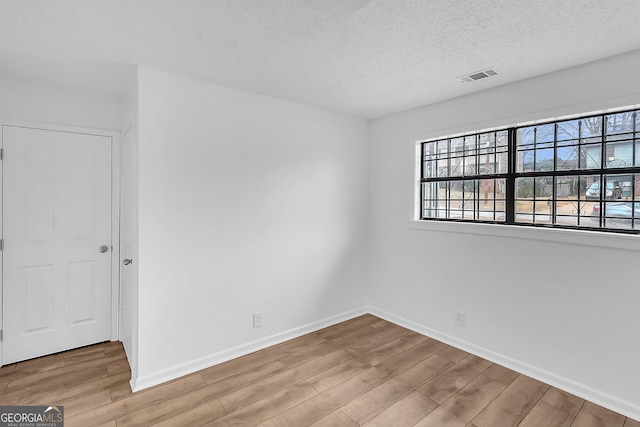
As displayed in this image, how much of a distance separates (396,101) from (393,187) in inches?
39.0

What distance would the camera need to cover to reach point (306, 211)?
3.42 metres

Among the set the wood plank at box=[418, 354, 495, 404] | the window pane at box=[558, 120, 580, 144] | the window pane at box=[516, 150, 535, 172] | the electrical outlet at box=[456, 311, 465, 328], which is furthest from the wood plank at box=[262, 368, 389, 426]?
the window pane at box=[558, 120, 580, 144]

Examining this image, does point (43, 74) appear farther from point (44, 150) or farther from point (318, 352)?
point (318, 352)

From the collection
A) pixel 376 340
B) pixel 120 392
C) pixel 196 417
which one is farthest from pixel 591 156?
pixel 120 392

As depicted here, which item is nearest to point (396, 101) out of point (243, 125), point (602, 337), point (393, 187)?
point (393, 187)

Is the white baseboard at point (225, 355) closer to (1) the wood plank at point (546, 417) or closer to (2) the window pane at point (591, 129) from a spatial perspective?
(1) the wood plank at point (546, 417)

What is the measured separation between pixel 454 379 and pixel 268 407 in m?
1.51

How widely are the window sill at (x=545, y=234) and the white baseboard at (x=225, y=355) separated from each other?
63.0 inches

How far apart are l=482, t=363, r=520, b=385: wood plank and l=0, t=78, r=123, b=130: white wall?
4133 mm

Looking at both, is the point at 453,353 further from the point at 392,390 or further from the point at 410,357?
the point at 392,390

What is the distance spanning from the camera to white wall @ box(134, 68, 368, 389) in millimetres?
2459

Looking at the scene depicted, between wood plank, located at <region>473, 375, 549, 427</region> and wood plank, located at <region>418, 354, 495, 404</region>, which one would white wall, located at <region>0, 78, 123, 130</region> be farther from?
wood plank, located at <region>473, 375, 549, 427</region>

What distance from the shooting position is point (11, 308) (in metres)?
2.69

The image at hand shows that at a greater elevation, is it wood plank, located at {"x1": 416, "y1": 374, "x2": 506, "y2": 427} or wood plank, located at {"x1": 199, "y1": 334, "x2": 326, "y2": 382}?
wood plank, located at {"x1": 199, "y1": 334, "x2": 326, "y2": 382}
